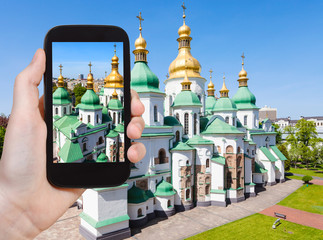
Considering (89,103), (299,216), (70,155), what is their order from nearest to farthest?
(70,155)
(299,216)
(89,103)

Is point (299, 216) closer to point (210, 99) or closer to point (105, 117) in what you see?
point (210, 99)

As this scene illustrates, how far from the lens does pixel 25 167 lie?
2719mm

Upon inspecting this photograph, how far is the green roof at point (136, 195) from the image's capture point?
16469mm

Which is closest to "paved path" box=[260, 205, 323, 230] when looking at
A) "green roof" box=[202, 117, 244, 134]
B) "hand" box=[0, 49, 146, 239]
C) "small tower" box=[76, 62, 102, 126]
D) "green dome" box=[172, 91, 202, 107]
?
"green roof" box=[202, 117, 244, 134]

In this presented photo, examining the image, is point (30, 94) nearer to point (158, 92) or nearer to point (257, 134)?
point (158, 92)

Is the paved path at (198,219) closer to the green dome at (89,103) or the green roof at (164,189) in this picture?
the green roof at (164,189)

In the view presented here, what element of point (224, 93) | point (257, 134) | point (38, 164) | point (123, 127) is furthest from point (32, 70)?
point (257, 134)

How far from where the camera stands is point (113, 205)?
14805mm

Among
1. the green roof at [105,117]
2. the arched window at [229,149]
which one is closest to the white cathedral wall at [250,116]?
the arched window at [229,149]

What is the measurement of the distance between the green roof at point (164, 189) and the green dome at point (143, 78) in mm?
9118

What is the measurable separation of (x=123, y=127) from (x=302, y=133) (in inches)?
1856

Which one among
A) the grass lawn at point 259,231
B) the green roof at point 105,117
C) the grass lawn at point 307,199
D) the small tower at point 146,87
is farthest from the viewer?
the green roof at point 105,117

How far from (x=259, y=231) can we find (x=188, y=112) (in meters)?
12.8

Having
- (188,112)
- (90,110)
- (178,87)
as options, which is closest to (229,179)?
(188,112)
